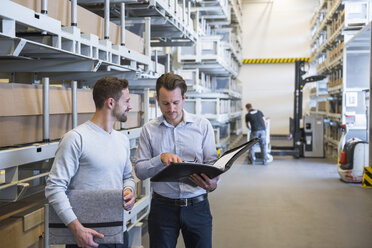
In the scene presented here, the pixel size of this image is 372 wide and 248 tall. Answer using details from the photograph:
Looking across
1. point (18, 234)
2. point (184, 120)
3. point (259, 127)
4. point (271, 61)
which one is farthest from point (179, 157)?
point (271, 61)

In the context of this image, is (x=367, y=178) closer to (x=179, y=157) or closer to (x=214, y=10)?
(x=214, y=10)

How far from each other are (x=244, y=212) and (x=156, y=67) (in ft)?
8.96

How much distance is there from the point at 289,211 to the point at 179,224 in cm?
453

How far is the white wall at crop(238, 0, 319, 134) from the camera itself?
22.4 m

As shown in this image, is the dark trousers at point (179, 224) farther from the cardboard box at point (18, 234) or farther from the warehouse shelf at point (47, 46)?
the warehouse shelf at point (47, 46)

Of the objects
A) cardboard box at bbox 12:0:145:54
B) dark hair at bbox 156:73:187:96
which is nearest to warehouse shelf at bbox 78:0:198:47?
cardboard box at bbox 12:0:145:54

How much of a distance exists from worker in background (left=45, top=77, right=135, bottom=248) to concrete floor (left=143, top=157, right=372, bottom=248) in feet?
9.06

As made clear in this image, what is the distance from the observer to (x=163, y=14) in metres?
5.19

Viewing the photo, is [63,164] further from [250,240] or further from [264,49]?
[264,49]

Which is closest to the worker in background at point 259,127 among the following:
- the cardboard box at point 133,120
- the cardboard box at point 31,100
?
the cardboard box at point 133,120

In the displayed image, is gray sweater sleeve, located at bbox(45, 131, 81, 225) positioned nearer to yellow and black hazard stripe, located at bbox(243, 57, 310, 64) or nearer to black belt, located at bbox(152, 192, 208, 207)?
black belt, located at bbox(152, 192, 208, 207)

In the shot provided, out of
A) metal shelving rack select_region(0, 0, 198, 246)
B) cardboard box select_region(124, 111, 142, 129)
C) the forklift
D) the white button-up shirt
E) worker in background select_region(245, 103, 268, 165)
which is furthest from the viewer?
the forklift

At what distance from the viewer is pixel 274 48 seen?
2270 cm

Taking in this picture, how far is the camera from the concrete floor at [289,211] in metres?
5.37
